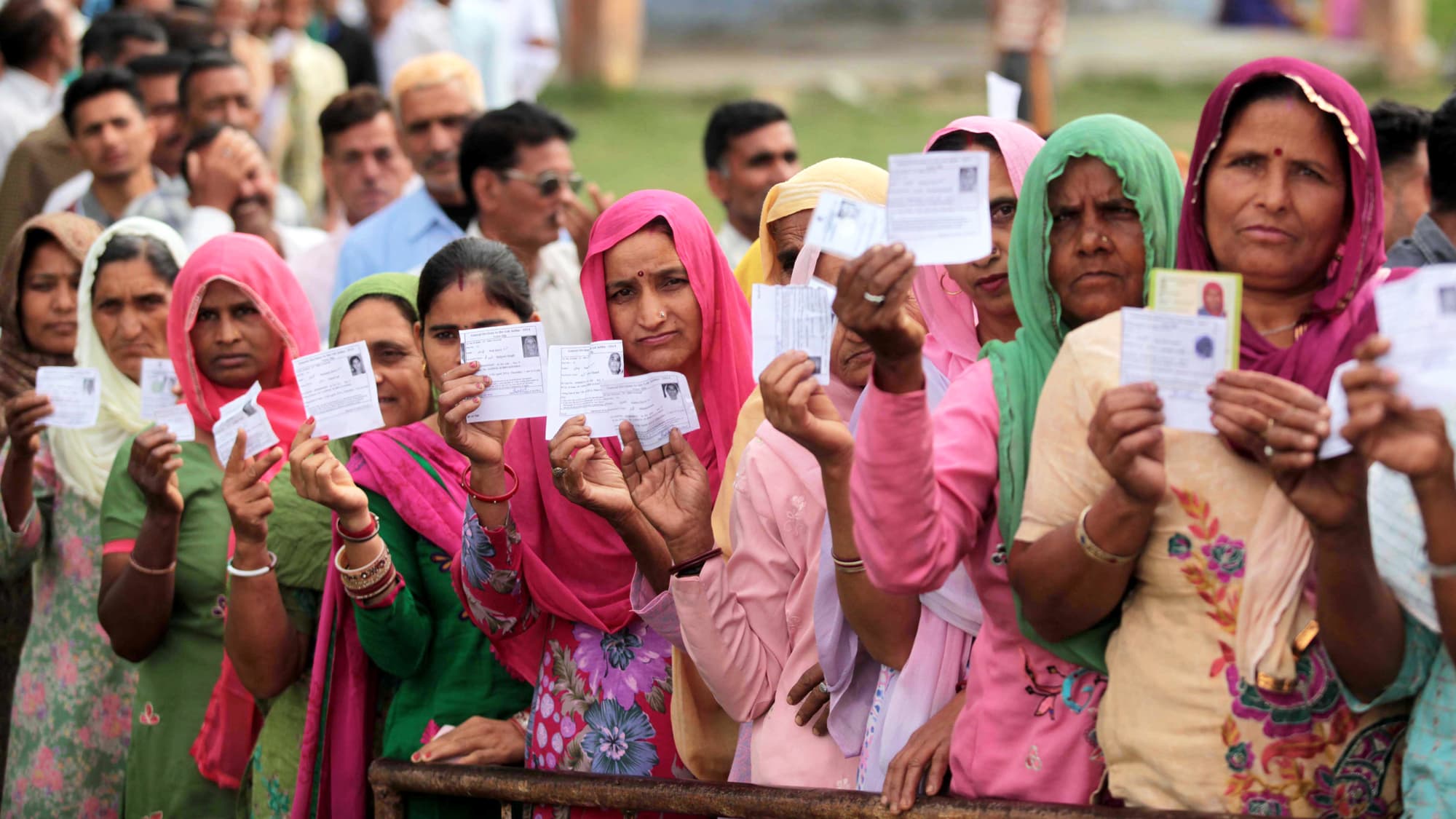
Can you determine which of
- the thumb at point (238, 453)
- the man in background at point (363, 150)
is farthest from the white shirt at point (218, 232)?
the thumb at point (238, 453)

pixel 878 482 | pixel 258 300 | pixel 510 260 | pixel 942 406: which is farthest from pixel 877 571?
pixel 258 300

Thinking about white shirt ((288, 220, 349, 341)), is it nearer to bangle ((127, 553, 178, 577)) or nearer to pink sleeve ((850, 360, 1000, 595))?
bangle ((127, 553, 178, 577))

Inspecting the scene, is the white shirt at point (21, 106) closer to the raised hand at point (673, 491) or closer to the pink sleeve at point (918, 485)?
the raised hand at point (673, 491)

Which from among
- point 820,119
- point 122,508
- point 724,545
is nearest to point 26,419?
point 122,508

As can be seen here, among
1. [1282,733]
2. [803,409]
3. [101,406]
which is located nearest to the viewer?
[1282,733]

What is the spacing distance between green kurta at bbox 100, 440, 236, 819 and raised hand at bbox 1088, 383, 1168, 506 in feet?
8.47

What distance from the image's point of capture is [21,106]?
850 centimetres

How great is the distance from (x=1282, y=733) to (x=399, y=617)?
195 centimetres

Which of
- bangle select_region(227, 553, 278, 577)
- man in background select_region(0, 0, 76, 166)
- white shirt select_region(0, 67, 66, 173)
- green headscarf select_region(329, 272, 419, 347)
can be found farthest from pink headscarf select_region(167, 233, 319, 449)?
man in background select_region(0, 0, 76, 166)

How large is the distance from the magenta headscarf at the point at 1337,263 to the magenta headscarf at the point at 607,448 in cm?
126

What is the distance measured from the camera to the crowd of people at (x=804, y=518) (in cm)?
238

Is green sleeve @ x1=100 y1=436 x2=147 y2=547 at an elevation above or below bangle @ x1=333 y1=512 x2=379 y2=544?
below

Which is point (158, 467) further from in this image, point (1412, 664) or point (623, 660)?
point (1412, 664)

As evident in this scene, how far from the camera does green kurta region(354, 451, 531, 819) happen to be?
3645mm
